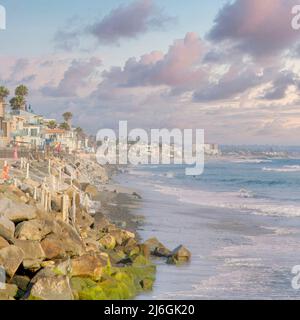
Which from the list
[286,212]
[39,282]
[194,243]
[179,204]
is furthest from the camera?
[179,204]

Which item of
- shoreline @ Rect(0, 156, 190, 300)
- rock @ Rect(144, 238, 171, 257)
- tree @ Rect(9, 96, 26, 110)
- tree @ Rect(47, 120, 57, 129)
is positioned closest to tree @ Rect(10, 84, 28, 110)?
tree @ Rect(9, 96, 26, 110)

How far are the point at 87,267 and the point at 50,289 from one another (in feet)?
10.4

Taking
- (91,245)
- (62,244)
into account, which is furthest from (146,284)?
(91,245)

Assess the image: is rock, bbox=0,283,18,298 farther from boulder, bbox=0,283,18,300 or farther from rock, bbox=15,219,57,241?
rock, bbox=15,219,57,241

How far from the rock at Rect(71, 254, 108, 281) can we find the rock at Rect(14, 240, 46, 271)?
1.09 m

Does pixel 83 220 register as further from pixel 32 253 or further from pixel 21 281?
pixel 21 281

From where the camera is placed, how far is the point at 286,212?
154 ft

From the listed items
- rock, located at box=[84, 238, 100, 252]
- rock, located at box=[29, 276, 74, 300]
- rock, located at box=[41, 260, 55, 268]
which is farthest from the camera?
rock, located at box=[84, 238, 100, 252]

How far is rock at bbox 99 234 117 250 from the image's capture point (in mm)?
25797

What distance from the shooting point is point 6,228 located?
19.2m

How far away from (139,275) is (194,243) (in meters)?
9.14

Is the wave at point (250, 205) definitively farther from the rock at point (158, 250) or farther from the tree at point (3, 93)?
the tree at point (3, 93)
